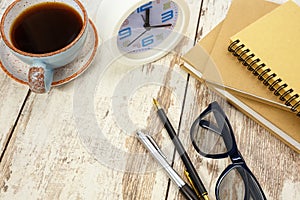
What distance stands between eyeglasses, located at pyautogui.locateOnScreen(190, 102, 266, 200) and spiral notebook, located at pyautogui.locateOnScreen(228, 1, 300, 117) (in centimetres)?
9

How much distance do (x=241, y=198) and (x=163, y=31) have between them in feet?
1.02

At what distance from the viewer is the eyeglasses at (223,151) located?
64 cm

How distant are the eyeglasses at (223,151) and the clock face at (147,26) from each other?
0.52ft

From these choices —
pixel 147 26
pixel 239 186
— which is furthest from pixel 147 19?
pixel 239 186

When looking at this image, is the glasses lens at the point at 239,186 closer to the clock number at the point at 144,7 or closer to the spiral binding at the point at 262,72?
the spiral binding at the point at 262,72

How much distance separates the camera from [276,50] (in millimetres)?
702

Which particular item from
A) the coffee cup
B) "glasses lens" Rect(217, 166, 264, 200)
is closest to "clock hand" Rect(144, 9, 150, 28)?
the coffee cup

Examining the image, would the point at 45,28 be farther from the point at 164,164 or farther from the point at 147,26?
the point at 164,164

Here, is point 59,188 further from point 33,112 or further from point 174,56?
point 174,56

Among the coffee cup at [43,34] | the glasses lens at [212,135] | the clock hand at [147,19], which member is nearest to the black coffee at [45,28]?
the coffee cup at [43,34]

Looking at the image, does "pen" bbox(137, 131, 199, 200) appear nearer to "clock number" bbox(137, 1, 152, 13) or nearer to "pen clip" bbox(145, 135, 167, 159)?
"pen clip" bbox(145, 135, 167, 159)

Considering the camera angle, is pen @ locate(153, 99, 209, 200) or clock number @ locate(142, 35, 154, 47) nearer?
pen @ locate(153, 99, 209, 200)

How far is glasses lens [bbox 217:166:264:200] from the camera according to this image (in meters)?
0.64

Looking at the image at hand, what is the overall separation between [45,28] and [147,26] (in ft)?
0.57
